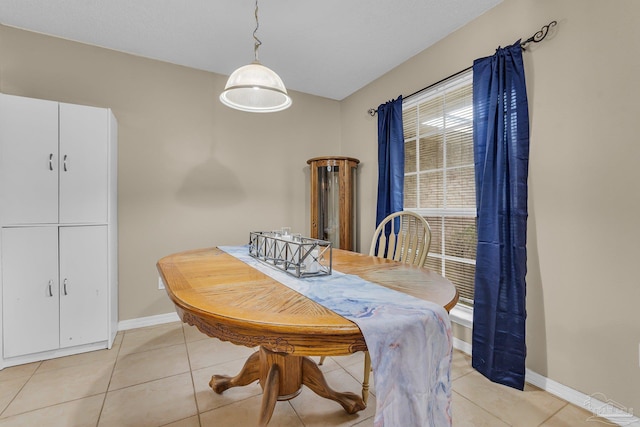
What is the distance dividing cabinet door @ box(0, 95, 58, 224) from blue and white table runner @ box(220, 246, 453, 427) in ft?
7.42

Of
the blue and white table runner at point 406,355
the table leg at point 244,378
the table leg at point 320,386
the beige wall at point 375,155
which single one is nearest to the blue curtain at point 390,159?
the beige wall at point 375,155

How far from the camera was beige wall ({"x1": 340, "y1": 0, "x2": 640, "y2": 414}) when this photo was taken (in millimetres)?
1410

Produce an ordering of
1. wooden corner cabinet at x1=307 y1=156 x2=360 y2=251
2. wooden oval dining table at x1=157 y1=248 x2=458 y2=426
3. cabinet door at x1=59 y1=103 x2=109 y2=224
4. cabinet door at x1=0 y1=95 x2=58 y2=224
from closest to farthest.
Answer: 1. wooden oval dining table at x1=157 y1=248 x2=458 y2=426
2. cabinet door at x1=0 y1=95 x2=58 y2=224
3. cabinet door at x1=59 y1=103 x2=109 y2=224
4. wooden corner cabinet at x1=307 y1=156 x2=360 y2=251

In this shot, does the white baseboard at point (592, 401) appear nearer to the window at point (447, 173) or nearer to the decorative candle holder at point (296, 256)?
the window at point (447, 173)

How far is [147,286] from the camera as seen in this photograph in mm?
2656

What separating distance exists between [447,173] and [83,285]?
296cm

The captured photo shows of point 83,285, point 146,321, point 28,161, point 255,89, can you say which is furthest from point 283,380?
point 28,161

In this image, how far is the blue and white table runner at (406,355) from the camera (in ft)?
2.45

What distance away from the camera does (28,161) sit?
6.51ft

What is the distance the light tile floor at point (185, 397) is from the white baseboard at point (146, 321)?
1.36 ft

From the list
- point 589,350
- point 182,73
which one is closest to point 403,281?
point 589,350

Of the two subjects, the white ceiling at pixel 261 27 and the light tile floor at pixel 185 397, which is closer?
the light tile floor at pixel 185 397

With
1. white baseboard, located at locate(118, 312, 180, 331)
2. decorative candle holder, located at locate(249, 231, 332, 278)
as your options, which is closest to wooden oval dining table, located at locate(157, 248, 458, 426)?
decorative candle holder, located at locate(249, 231, 332, 278)

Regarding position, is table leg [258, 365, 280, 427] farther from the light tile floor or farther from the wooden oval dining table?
the light tile floor
